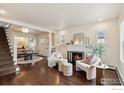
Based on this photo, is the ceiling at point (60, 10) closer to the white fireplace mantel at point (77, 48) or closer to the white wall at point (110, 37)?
the white wall at point (110, 37)

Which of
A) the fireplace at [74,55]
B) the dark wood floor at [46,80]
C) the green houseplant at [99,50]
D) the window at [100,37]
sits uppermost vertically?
the window at [100,37]

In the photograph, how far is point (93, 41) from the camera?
570 centimetres

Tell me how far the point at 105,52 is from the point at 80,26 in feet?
6.76

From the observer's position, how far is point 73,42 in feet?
22.1

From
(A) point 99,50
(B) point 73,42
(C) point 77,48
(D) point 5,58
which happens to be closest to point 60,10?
(A) point 99,50

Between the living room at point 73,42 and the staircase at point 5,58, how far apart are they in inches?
1.4

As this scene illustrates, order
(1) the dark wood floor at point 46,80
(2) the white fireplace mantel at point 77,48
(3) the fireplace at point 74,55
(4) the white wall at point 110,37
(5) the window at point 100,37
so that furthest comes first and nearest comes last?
(3) the fireplace at point 74,55 → (2) the white fireplace mantel at point 77,48 → (5) the window at point 100,37 → (4) the white wall at point 110,37 → (1) the dark wood floor at point 46,80

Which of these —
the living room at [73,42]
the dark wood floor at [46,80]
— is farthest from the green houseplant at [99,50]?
the dark wood floor at [46,80]

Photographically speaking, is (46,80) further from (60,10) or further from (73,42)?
(73,42)

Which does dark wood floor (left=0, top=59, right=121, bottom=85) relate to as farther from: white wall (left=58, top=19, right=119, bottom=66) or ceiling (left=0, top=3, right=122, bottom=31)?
ceiling (left=0, top=3, right=122, bottom=31)

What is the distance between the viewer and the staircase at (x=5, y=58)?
13.3 ft
